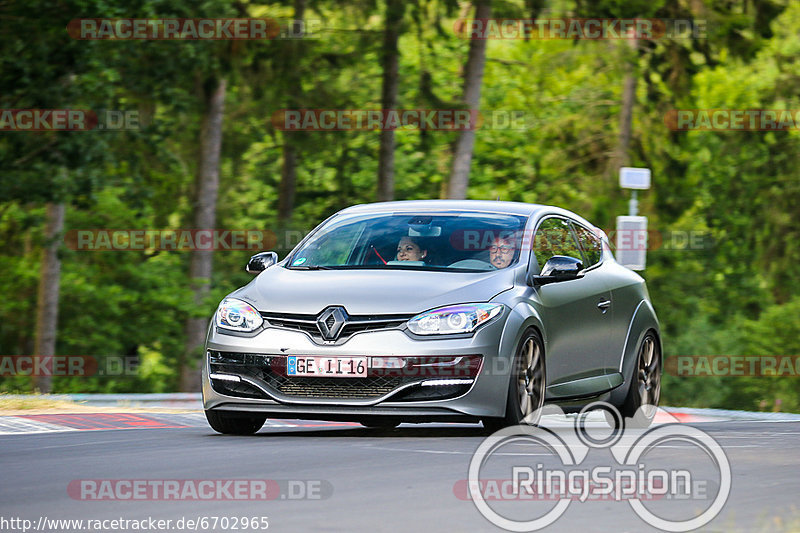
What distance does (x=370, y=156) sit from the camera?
143 feet

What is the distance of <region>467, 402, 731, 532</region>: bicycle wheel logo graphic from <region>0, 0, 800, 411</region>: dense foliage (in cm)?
1633

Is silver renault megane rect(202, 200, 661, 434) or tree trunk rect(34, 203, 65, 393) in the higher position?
silver renault megane rect(202, 200, 661, 434)

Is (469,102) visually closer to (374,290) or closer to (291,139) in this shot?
(291,139)

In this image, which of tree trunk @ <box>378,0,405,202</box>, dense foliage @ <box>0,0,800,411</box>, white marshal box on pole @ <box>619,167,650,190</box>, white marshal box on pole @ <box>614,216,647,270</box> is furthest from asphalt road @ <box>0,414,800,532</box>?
tree trunk @ <box>378,0,405,202</box>

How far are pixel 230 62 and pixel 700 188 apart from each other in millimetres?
20946

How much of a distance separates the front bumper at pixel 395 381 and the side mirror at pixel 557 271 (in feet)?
2.80

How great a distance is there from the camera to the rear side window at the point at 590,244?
12141 millimetres

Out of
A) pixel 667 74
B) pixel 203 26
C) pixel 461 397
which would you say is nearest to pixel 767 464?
→ pixel 461 397

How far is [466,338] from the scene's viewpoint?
975cm

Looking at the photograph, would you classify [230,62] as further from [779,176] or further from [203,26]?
[779,176]

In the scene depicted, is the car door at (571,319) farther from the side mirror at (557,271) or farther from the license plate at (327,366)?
the license plate at (327,366)

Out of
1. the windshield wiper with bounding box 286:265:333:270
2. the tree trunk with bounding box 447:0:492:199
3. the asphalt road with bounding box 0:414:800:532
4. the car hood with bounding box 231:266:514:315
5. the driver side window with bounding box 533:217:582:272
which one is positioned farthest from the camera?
the tree trunk with bounding box 447:0:492:199

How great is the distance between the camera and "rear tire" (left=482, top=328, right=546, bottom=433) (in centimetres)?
995

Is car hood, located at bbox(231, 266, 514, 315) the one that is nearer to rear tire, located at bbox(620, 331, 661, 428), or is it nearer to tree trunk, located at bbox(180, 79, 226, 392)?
rear tire, located at bbox(620, 331, 661, 428)
